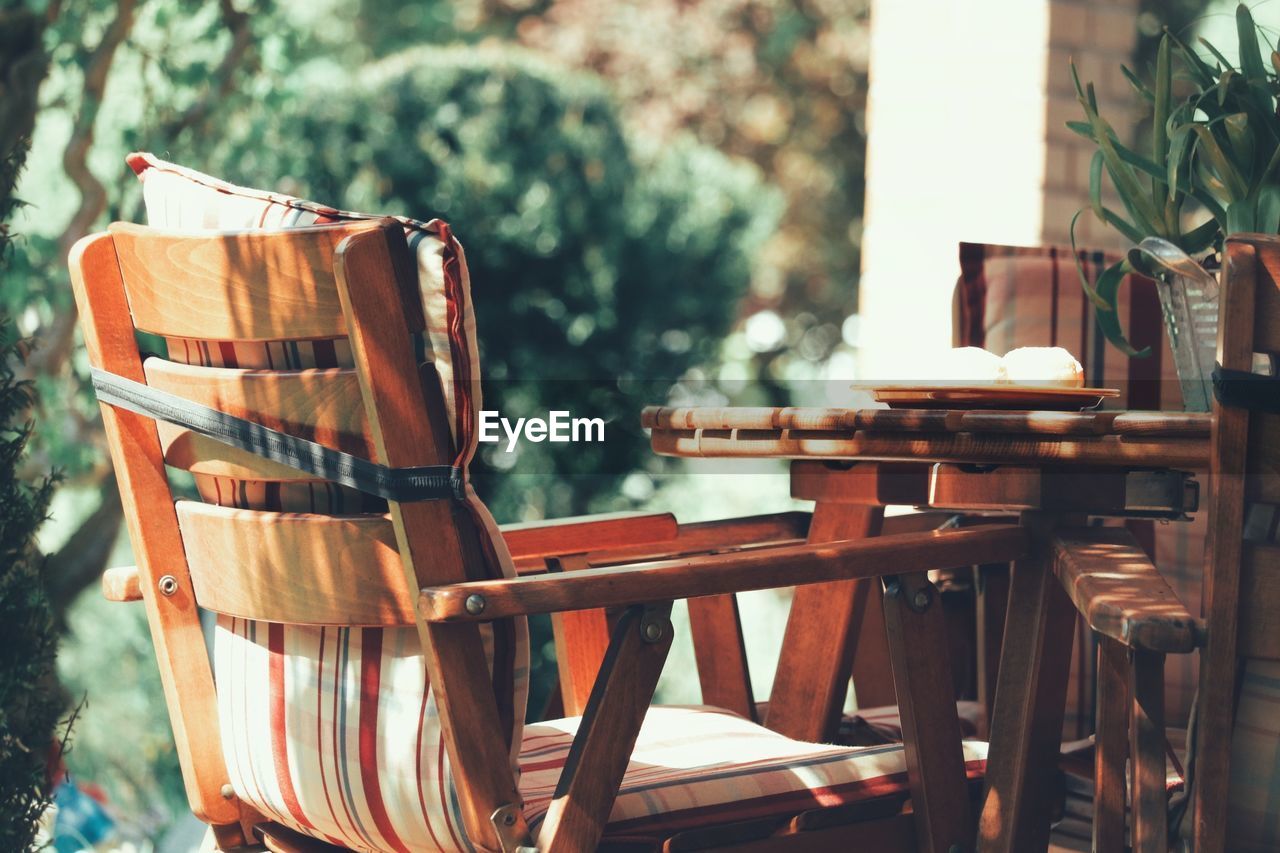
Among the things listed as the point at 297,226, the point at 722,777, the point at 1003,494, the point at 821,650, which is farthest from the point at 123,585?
the point at 1003,494

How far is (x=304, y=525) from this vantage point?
50.6 inches

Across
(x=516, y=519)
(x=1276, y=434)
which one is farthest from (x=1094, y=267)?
(x=516, y=519)

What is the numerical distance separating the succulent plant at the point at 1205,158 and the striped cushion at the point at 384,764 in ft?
2.47

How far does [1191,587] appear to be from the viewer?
2.33m

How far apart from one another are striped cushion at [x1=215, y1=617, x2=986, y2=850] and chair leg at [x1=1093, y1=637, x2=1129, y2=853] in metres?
0.16

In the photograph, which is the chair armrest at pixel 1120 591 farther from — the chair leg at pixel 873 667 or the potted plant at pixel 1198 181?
the chair leg at pixel 873 667

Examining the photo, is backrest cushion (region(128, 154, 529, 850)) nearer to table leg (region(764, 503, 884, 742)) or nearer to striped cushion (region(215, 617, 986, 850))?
striped cushion (region(215, 617, 986, 850))

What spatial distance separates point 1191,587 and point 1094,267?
0.55m

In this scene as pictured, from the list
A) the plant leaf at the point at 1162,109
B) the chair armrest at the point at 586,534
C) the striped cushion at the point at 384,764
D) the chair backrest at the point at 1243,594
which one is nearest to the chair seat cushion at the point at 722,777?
the striped cushion at the point at 384,764

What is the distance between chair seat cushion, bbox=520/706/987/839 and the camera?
138cm

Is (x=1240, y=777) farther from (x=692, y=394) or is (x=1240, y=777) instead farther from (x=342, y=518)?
(x=692, y=394)

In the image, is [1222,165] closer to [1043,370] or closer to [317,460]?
[1043,370]

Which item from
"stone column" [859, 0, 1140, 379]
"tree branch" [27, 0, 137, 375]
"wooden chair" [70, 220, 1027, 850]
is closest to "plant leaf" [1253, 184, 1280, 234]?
"wooden chair" [70, 220, 1027, 850]

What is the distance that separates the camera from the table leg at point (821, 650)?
184cm
